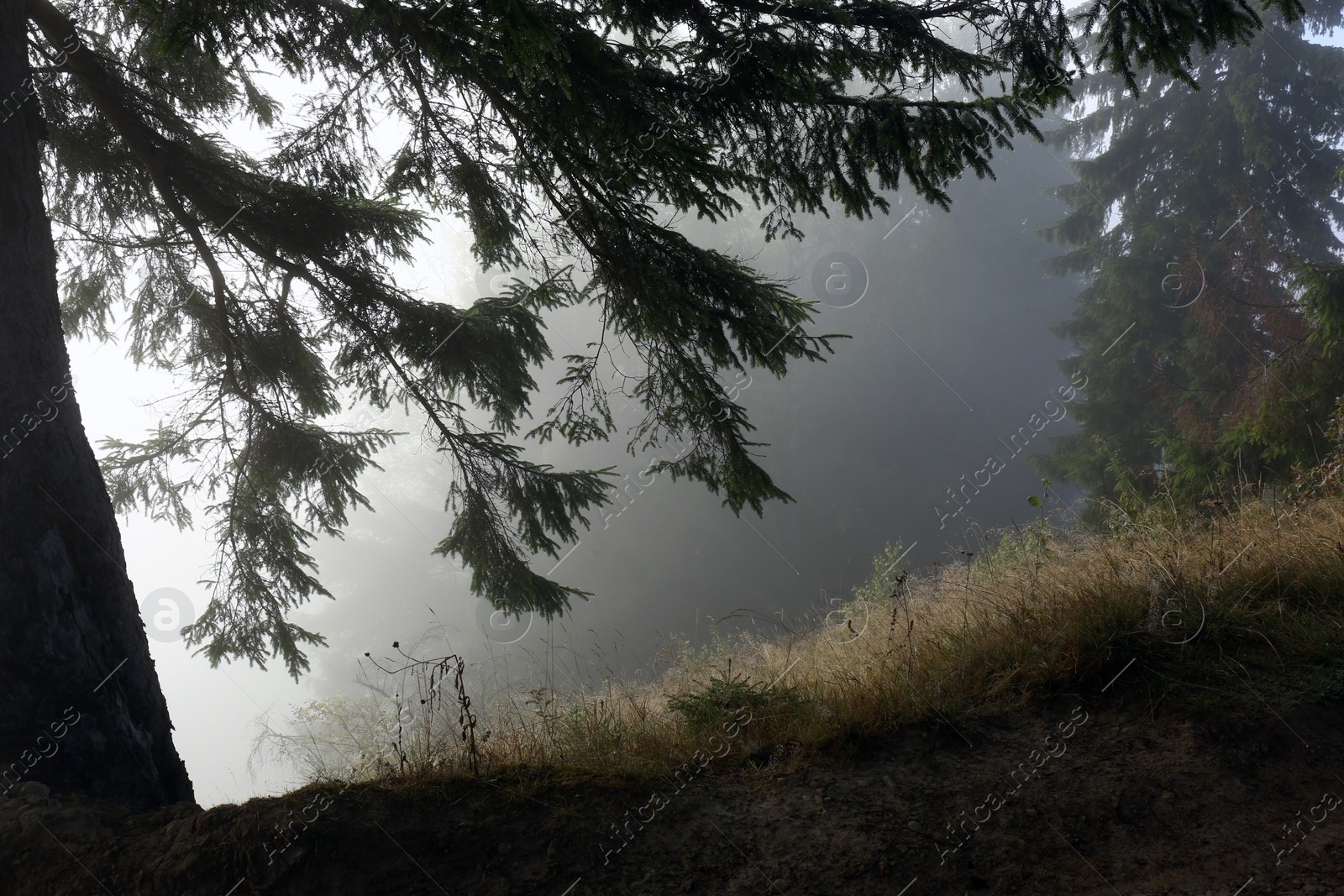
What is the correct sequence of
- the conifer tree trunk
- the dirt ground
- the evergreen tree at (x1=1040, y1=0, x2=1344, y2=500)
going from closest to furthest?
the dirt ground
the conifer tree trunk
the evergreen tree at (x1=1040, y1=0, x2=1344, y2=500)

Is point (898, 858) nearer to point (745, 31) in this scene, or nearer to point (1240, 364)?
point (745, 31)

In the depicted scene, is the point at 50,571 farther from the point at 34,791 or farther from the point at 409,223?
the point at 409,223

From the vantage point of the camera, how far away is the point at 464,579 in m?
38.1

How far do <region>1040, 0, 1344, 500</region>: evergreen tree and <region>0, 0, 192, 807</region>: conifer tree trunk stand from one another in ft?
47.3

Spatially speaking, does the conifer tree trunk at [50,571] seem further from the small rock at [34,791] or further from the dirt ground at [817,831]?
the dirt ground at [817,831]

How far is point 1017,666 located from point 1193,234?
1716 cm

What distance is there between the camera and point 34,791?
2424mm

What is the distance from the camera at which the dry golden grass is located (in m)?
2.68

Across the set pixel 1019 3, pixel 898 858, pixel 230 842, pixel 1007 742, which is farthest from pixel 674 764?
pixel 1019 3

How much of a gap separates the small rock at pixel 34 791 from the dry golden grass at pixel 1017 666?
36.4 inches

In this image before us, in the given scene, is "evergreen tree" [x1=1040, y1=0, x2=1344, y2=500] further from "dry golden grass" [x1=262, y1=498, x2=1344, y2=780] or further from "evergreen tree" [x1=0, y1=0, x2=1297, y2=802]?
"evergreen tree" [x1=0, y1=0, x2=1297, y2=802]

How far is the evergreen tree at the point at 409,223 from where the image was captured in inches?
106

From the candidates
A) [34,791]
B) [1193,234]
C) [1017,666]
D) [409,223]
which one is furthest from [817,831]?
[1193,234]

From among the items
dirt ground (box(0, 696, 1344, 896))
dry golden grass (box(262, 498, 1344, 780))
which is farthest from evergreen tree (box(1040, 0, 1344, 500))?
dirt ground (box(0, 696, 1344, 896))
